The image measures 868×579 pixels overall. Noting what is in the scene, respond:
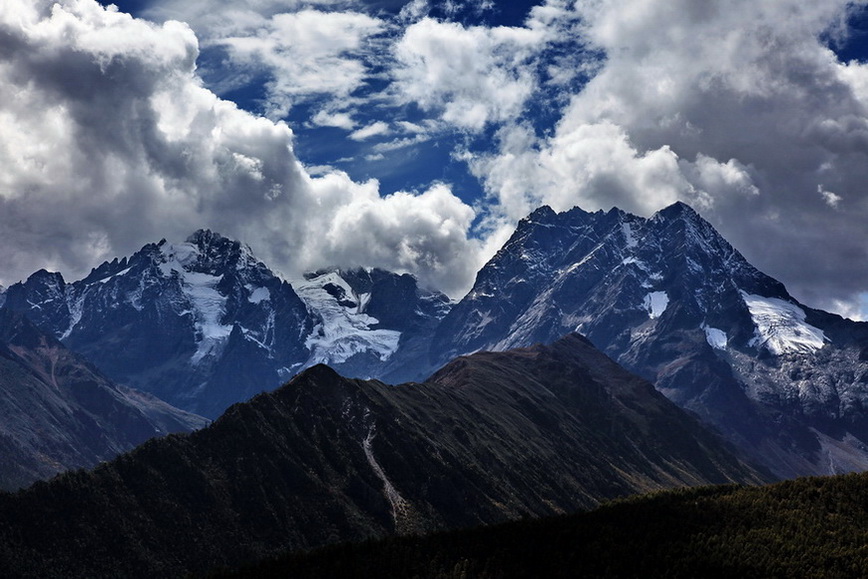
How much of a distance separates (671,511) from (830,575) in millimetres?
40454

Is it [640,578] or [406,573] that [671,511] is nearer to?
[640,578]

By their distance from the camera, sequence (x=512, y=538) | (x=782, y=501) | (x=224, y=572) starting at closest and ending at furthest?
(x=224, y=572)
(x=512, y=538)
(x=782, y=501)

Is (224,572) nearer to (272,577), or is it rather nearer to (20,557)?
(272,577)

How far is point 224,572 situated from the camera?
552 feet

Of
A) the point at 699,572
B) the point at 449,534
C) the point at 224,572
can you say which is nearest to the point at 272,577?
Result: the point at 224,572

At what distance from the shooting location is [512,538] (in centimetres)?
18112

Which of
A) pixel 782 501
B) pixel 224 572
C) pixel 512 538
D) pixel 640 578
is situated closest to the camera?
pixel 640 578

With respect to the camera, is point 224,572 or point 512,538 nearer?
point 224,572

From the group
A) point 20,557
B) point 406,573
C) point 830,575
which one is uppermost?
point 20,557

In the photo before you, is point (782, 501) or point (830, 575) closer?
point (830, 575)

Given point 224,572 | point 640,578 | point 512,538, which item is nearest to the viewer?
point 640,578

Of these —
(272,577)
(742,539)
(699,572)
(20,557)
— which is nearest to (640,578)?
(699,572)

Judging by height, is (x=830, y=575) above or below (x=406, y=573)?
below

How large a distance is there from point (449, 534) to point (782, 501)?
230 ft
